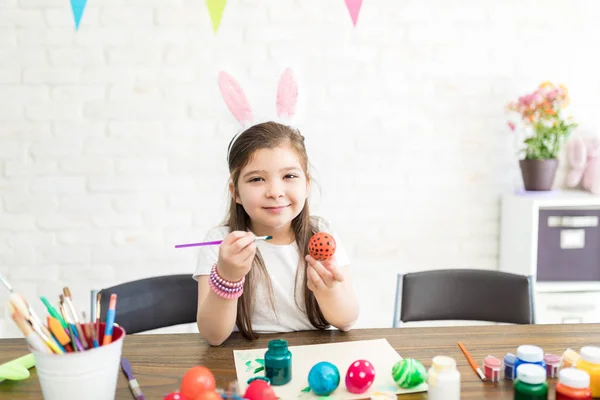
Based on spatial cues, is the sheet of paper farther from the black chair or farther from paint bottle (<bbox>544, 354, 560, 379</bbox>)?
the black chair

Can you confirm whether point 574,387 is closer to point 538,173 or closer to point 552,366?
point 552,366

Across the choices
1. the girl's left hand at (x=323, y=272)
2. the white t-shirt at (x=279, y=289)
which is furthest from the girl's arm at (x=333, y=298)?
the white t-shirt at (x=279, y=289)

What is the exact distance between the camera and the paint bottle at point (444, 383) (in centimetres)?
69

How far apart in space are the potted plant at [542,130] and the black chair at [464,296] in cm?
92

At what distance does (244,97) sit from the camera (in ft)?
3.57

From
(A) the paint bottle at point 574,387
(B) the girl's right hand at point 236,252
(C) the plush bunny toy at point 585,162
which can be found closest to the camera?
(A) the paint bottle at point 574,387

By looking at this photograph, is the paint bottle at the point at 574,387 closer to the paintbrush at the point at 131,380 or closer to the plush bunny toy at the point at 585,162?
the paintbrush at the point at 131,380

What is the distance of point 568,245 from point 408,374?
5.07ft

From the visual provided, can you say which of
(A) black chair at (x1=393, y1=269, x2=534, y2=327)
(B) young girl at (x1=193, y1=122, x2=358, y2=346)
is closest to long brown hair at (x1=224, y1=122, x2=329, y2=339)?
(B) young girl at (x1=193, y1=122, x2=358, y2=346)

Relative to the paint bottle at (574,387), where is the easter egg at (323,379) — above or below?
below

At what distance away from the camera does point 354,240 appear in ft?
7.18

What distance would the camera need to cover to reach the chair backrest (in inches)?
47.7

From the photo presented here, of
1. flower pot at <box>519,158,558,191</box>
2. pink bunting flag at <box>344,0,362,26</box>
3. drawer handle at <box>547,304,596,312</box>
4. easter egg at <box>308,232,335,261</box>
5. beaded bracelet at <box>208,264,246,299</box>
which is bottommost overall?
drawer handle at <box>547,304,596,312</box>

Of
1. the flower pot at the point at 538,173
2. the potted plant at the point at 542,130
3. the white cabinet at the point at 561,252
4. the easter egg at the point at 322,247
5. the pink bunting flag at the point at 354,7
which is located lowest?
the white cabinet at the point at 561,252
